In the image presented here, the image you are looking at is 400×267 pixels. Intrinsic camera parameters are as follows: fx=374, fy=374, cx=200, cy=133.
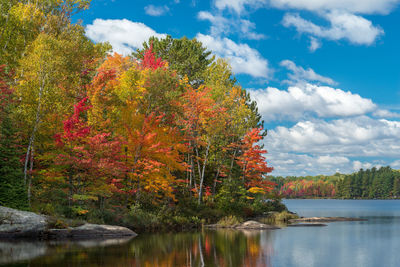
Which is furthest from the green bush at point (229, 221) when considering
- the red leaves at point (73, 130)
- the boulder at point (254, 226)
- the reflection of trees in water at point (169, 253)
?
the red leaves at point (73, 130)

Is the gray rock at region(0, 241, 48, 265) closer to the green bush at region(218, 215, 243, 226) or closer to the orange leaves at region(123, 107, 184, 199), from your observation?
the orange leaves at region(123, 107, 184, 199)

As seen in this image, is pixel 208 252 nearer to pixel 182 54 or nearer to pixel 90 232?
pixel 90 232

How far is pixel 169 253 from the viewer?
21141 millimetres

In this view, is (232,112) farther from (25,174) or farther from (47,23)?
(25,174)

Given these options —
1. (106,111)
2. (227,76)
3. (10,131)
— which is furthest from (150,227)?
(227,76)

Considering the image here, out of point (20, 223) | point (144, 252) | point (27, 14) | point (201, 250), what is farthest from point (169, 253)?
point (27, 14)

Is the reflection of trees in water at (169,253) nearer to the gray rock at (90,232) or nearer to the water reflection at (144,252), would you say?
the water reflection at (144,252)

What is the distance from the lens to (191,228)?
3662 centimetres

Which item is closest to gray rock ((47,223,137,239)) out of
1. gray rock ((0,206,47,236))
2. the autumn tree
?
gray rock ((0,206,47,236))

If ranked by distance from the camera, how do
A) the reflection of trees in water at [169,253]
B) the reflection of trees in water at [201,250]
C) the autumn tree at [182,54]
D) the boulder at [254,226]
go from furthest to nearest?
the autumn tree at [182,54] → the boulder at [254,226] → the reflection of trees in water at [201,250] → the reflection of trees in water at [169,253]

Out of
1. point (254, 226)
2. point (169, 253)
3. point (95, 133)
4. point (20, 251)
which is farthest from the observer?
point (254, 226)

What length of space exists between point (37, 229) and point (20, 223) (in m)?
1.18

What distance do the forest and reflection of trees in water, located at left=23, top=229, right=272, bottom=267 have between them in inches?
257

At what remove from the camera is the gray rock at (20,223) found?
2428 cm
